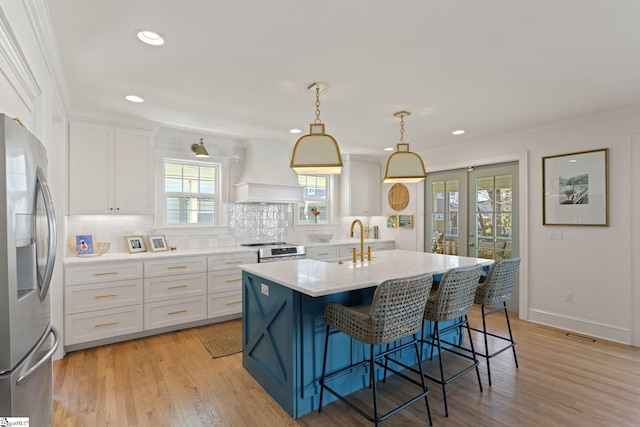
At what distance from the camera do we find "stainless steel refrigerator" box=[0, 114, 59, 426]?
3.52 feet

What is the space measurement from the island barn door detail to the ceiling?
1.03 meters

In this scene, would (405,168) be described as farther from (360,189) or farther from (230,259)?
(360,189)

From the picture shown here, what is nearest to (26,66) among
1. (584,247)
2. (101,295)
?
(101,295)

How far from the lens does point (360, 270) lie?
2.67m

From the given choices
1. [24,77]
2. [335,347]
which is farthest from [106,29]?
[335,347]

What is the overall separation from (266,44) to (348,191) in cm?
383

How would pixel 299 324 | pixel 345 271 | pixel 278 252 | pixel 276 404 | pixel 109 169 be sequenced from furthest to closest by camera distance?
pixel 278 252, pixel 109 169, pixel 345 271, pixel 276 404, pixel 299 324

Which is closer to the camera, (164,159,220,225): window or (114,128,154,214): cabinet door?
(114,128,154,214): cabinet door

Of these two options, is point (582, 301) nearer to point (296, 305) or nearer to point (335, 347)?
point (335, 347)

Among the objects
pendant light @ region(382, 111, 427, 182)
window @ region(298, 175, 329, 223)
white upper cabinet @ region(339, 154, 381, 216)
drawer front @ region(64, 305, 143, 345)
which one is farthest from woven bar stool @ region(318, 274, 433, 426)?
white upper cabinet @ region(339, 154, 381, 216)

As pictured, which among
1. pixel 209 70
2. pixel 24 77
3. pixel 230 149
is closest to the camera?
pixel 24 77

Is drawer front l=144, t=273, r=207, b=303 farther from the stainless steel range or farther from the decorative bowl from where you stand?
→ the decorative bowl

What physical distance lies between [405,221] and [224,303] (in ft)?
10.7

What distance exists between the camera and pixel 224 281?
13.3 feet
